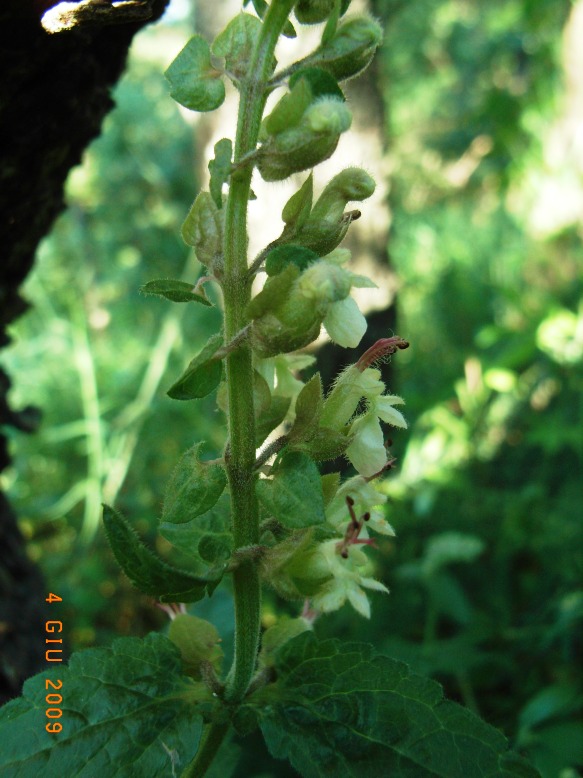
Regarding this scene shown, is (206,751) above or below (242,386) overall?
below

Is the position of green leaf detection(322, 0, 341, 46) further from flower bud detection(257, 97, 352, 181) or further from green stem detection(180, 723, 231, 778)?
green stem detection(180, 723, 231, 778)

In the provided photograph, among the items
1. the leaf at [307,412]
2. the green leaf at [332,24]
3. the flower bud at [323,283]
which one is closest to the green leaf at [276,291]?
the flower bud at [323,283]

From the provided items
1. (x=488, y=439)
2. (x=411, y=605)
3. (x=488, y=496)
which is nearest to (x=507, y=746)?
(x=411, y=605)

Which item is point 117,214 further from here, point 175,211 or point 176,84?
point 176,84

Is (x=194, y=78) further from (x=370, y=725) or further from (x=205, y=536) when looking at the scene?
(x=370, y=725)

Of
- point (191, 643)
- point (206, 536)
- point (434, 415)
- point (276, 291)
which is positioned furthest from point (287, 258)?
point (434, 415)

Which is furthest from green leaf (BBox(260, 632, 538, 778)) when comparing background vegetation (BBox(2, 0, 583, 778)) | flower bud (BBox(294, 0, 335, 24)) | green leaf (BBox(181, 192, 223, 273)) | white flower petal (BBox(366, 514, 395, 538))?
flower bud (BBox(294, 0, 335, 24))
